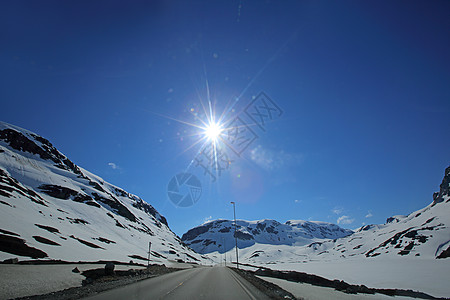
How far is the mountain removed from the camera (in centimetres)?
4522

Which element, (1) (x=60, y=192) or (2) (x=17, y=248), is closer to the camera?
(2) (x=17, y=248)

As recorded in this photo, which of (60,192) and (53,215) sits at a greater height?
(60,192)

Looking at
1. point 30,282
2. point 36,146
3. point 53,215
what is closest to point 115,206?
point 36,146

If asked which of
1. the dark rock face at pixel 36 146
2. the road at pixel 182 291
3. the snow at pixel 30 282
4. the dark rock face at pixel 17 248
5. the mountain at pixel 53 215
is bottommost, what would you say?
the road at pixel 182 291

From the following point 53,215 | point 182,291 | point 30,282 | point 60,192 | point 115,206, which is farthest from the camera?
point 115,206

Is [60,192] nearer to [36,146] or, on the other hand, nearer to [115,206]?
[115,206]

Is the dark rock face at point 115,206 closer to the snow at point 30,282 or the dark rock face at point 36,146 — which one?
the dark rock face at point 36,146

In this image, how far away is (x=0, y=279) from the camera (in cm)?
1551

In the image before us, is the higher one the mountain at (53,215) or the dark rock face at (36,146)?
the dark rock face at (36,146)

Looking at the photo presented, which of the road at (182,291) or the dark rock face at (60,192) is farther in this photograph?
the dark rock face at (60,192)

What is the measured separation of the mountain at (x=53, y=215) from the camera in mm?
45219

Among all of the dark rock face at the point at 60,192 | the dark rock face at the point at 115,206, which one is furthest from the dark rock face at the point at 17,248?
the dark rock face at the point at 115,206

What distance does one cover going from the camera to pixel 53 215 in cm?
7956

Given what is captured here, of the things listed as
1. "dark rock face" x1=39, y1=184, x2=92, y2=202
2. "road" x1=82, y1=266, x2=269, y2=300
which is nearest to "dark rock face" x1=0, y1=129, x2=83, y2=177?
"dark rock face" x1=39, y1=184, x2=92, y2=202
